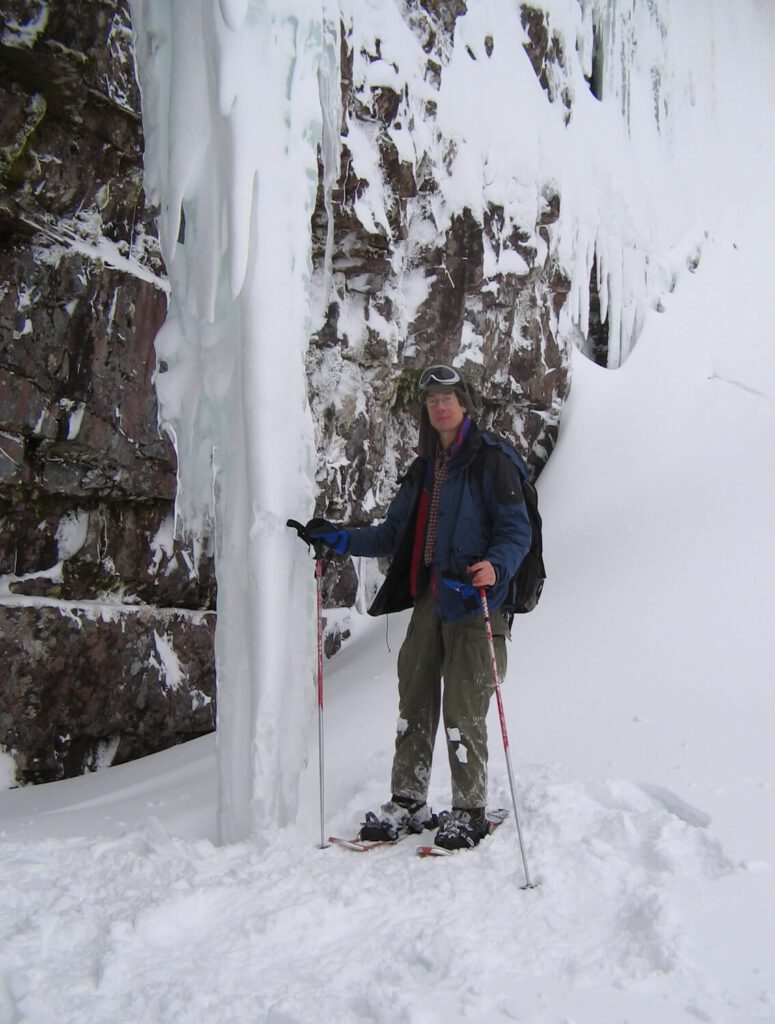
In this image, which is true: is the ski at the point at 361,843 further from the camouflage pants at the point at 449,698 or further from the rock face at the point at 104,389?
the rock face at the point at 104,389

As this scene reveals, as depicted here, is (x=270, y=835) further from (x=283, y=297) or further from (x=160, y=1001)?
(x=283, y=297)

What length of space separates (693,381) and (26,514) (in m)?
7.14

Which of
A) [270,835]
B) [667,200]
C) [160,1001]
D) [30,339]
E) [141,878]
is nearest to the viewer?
[160,1001]

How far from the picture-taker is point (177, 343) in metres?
4.07

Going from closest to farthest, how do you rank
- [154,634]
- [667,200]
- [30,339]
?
1. [30,339]
2. [154,634]
3. [667,200]

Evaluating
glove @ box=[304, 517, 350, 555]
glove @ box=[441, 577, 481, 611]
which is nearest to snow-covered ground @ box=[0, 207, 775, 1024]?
glove @ box=[441, 577, 481, 611]

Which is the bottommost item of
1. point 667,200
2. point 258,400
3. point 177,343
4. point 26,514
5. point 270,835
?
point 270,835

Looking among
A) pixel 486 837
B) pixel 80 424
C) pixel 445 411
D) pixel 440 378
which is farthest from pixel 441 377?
pixel 80 424

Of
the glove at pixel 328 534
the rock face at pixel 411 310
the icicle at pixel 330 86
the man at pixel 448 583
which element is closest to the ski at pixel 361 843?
the man at pixel 448 583

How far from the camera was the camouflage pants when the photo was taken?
11.5ft

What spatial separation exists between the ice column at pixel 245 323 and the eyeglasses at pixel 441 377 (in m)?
0.62

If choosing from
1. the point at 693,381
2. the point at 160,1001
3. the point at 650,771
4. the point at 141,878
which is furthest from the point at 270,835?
the point at 693,381

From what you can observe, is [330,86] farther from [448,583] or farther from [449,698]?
[449,698]

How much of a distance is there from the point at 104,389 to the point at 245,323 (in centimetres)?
251
